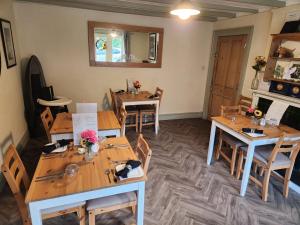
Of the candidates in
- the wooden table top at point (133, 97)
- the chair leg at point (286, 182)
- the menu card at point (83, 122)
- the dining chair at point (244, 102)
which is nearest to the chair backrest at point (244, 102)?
the dining chair at point (244, 102)

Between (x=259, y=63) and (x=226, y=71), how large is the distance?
3.54 feet

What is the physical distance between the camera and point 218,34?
4.60 m

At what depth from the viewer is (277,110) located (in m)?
2.79

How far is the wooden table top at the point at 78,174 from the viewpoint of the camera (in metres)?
1.35

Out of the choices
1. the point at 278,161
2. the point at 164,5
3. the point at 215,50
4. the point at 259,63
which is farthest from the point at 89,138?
the point at 215,50

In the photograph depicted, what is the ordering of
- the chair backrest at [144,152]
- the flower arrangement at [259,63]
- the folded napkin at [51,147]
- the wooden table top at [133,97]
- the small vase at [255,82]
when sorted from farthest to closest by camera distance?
the wooden table top at [133,97] → the small vase at [255,82] → the flower arrangement at [259,63] → the folded napkin at [51,147] → the chair backrest at [144,152]

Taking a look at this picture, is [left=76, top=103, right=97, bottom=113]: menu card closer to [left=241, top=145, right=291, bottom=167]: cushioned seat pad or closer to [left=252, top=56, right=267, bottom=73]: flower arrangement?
[left=241, top=145, right=291, bottom=167]: cushioned seat pad

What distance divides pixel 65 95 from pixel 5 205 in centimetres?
253

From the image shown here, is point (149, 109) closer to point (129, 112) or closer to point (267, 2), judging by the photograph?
point (129, 112)

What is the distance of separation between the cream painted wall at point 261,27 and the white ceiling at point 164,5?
100mm

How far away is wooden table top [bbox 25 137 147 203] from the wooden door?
3.22 metres

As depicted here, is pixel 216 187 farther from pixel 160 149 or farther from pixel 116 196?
pixel 116 196

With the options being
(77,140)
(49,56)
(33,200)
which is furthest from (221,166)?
(49,56)

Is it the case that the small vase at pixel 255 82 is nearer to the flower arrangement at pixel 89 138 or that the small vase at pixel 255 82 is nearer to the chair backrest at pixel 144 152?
the chair backrest at pixel 144 152
